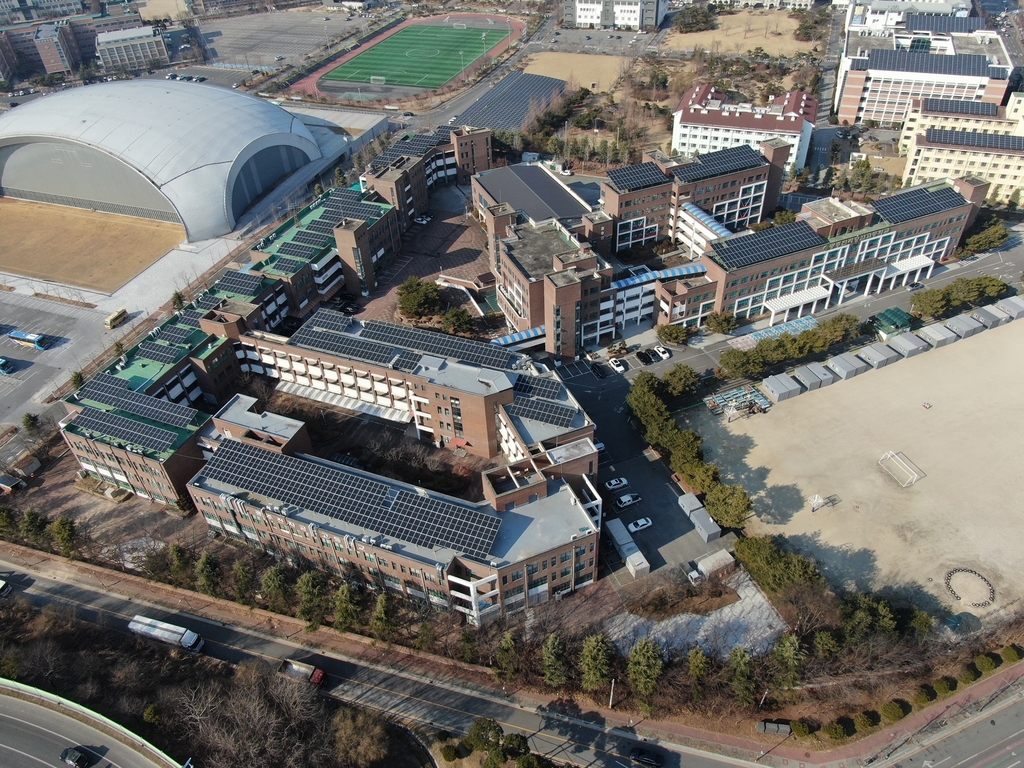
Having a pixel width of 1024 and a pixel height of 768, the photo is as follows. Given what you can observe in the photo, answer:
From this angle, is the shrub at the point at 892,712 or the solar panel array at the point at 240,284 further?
the solar panel array at the point at 240,284

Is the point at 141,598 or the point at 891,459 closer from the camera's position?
the point at 141,598

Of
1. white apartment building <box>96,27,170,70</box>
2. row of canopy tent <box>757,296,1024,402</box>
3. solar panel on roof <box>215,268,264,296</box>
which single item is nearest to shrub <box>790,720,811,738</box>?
row of canopy tent <box>757,296,1024,402</box>

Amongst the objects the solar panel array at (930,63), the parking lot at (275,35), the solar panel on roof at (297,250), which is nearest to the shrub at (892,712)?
the solar panel on roof at (297,250)

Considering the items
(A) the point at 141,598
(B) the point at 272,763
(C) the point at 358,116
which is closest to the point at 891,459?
(B) the point at 272,763

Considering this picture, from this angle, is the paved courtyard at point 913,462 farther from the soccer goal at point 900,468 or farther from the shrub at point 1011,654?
the shrub at point 1011,654

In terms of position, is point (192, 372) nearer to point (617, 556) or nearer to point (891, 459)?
point (617, 556)

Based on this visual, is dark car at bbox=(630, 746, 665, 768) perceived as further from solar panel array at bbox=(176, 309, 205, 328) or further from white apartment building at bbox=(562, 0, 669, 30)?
white apartment building at bbox=(562, 0, 669, 30)
